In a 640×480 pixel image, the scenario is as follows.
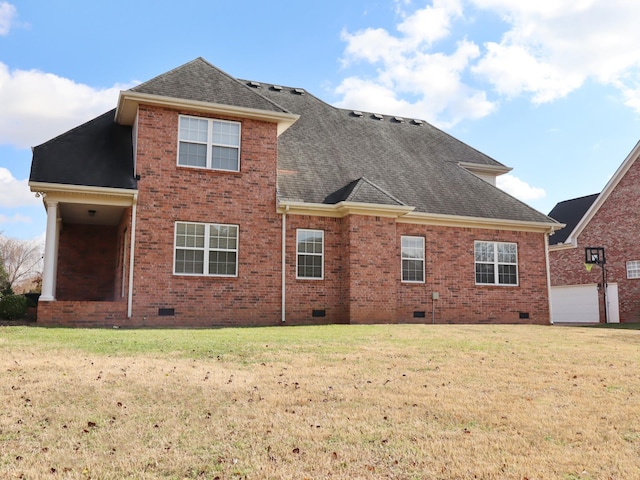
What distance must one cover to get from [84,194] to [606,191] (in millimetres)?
23612

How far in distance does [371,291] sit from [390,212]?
2.54m

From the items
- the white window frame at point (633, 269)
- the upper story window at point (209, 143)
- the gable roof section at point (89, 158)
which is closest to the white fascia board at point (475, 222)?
the upper story window at point (209, 143)

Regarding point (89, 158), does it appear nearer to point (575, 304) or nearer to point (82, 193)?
point (82, 193)

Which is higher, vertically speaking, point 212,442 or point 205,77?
point 205,77

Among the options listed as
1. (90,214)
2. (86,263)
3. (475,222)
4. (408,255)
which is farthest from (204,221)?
(475,222)

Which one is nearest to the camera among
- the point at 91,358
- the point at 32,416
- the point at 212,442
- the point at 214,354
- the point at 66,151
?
Answer: the point at 212,442

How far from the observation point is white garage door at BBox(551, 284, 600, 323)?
27.7m

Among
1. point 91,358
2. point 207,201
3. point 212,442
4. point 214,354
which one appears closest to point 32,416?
point 212,442

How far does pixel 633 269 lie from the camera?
26.2m

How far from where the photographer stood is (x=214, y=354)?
9664 mm

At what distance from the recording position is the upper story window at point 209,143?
16.5m

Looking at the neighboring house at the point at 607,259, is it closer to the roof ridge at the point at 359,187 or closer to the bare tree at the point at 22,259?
the roof ridge at the point at 359,187

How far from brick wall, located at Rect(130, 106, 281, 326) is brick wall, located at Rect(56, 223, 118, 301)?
4.47 meters

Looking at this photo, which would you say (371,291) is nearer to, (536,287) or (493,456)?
(536,287)
